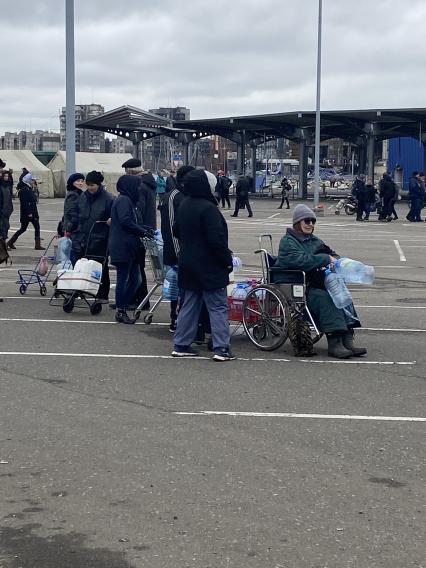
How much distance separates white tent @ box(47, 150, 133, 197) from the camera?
183ft

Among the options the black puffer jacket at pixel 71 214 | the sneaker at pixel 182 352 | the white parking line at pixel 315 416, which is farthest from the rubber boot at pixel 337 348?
the black puffer jacket at pixel 71 214

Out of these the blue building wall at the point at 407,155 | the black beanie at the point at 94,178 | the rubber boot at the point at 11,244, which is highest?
the blue building wall at the point at 407,155

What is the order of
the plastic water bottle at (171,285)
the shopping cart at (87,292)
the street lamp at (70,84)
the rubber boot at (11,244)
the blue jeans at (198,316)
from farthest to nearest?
the rubber boot at (11,244), the street lamp at (70,84), the shopping cart at (87,292), the plastic water bottle at (171,285), the blue jeans at (198,316)

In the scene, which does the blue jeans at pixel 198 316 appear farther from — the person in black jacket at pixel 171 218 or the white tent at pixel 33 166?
the white tent at pixel 33 166

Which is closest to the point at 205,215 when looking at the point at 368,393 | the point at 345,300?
the point at 345,300

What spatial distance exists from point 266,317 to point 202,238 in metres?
A: 1.16

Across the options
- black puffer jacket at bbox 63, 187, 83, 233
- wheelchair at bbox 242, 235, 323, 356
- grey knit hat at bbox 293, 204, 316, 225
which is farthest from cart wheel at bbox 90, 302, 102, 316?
grey knit hat at bbox 293, 204, 316, 225

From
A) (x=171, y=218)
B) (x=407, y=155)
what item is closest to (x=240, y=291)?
(x=171, y=218)

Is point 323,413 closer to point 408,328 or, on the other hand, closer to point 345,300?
point 345,300

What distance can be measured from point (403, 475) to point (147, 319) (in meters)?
6.07

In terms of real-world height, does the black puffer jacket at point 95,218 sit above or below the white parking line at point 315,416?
above

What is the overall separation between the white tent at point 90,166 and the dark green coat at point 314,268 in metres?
45.1

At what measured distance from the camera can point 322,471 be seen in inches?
228

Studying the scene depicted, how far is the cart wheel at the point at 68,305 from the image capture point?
480 inches
